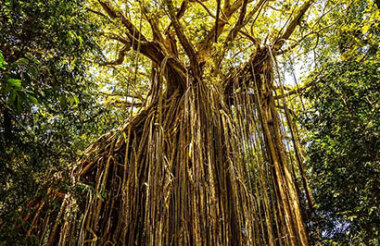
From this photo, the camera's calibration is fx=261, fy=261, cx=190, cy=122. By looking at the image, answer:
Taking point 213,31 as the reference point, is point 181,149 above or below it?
below

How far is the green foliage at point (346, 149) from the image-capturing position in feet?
6.06

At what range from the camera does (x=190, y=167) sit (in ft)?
7.68

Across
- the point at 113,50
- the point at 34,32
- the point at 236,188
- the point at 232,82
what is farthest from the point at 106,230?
the point at 113,50

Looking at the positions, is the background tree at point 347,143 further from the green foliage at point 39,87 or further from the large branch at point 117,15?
the green foliage at point 39,87

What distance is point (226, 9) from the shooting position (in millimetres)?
3447

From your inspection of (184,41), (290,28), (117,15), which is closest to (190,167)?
(184,41)

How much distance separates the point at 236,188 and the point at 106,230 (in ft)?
3.58

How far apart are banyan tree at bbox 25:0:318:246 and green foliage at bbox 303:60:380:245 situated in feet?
0.64

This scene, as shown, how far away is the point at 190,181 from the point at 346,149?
4.08ft

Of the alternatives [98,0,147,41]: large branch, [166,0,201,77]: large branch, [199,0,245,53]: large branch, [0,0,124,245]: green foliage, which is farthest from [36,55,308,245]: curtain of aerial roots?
[199,0,245,53]: large branch

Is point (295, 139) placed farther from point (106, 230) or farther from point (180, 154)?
point (106, 230)

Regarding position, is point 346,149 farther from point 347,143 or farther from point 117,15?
point 117,15

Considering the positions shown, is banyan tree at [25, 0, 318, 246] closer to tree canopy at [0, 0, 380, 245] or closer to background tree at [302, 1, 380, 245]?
tree canopy at [0, 0, 380, 245]

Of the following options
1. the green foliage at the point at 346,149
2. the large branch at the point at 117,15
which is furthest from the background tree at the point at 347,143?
the large branch at the point at 117,15
